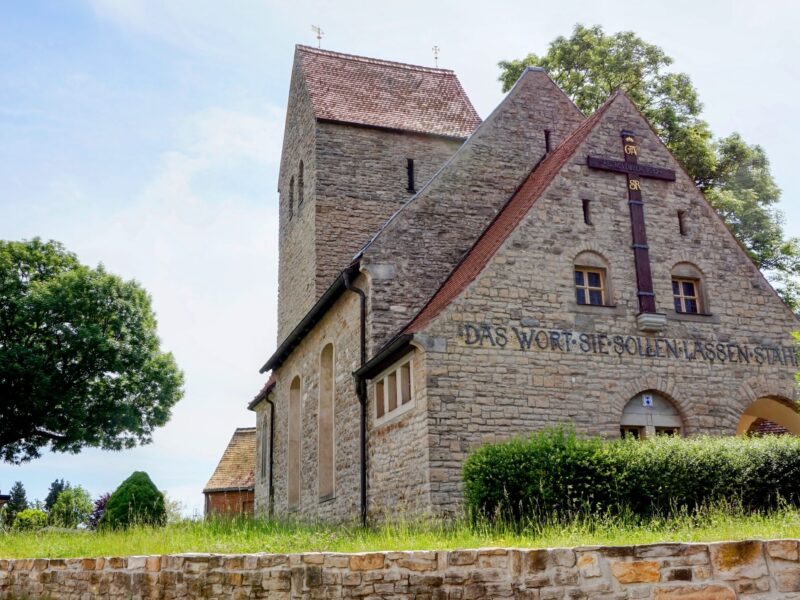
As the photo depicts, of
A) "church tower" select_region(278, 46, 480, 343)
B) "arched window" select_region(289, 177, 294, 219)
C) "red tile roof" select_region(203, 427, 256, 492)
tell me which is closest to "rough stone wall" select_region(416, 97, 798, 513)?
"church tower" select_region(278, 46, 480, 343)

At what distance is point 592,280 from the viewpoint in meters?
16.3

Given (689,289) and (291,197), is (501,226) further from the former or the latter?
(291,197)

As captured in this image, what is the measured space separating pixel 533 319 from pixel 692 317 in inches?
133

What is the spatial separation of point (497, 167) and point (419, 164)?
19.7 ft

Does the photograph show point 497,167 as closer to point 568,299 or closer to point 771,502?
point 568,299

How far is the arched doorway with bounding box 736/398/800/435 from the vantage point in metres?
16.9

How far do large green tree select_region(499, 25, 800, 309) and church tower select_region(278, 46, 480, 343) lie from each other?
3.93m

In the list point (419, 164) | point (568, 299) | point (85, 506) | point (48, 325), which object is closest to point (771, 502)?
point (568, 299)

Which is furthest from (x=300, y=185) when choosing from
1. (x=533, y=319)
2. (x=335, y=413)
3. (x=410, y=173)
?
(x=533, y=319)

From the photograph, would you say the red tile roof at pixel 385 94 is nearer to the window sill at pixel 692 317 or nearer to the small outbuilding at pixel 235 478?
the window sill at pixel 692 317

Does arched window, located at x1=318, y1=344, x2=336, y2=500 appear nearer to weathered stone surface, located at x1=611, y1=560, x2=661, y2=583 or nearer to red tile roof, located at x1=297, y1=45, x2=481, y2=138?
red tile roof, located at x1=297, y1=45, x2=481, y2=138

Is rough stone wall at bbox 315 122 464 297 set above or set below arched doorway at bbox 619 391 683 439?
above

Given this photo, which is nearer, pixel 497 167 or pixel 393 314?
pixel 393 314

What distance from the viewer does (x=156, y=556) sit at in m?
10.1
